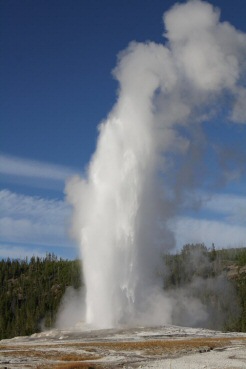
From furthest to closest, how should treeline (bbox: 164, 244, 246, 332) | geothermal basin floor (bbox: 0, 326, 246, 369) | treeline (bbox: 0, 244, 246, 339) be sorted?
1. treeline (bbox: 0, 244, 246, 339)
2. treeline (bbox: 164, 244, 246, 332)
3. geothermal basin floor (bbox: 0, 326, 246, 369)

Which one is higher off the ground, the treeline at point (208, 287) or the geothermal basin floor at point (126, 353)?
the treeline at point (208, 287)

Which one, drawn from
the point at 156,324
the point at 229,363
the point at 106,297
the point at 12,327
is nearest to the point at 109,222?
the point at 106,297

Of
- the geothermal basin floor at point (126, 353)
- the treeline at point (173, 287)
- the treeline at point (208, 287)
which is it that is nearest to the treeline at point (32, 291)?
the treeline at point (173, 287)

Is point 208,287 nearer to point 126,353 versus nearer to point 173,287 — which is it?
point 173,287

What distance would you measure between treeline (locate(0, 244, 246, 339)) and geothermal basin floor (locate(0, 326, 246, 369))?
2280 centimetres

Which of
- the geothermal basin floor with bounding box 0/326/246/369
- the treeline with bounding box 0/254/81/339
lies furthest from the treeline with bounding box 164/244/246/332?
the treeline with bounding box 0/254/81/339

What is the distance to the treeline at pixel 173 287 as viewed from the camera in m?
101

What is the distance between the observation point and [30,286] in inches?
5266

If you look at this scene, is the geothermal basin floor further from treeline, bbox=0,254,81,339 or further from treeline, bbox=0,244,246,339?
treeline, bbox=0,254,81,339

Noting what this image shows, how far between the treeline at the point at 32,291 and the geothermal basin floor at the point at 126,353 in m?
54.9

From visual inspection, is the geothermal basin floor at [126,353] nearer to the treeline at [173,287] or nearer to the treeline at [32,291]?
the treeline at [173,287]

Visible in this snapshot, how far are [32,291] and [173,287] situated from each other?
36.4 m

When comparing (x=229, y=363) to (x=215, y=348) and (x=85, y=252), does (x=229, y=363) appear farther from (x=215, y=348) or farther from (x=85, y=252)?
(x=85, y=252)

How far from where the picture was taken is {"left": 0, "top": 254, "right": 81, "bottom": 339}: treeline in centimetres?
10512
